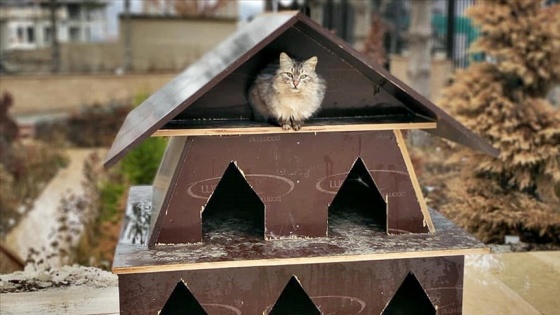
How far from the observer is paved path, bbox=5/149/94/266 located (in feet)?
23.9

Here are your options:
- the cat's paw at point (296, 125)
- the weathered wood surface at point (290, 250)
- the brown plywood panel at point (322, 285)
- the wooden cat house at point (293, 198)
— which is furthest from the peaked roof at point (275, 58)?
the brown plywood panel at point (322, 285)

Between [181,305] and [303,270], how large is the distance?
0.61 metres

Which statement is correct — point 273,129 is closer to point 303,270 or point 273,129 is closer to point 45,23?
point 303,270

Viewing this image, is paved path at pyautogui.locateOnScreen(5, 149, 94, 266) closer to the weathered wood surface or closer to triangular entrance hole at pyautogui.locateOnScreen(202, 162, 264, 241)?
triangular entrance hole at pyautogui.locateOnScreen(202, 162, 264, 241)

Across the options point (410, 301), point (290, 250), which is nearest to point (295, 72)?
point (290, 250)

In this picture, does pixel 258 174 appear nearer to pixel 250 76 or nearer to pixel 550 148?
pixel 250 76

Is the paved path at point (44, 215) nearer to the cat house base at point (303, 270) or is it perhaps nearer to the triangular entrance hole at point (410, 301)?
the cat house base at point (303, 270)

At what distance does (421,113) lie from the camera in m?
2.95

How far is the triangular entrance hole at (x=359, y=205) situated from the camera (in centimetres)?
300

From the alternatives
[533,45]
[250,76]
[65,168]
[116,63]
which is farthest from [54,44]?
[250,76]

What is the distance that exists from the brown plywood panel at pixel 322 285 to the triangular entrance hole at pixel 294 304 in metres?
0.17

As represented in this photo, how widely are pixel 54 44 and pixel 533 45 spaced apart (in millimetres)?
14115

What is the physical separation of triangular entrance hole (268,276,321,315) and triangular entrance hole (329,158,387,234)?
1.17 ft

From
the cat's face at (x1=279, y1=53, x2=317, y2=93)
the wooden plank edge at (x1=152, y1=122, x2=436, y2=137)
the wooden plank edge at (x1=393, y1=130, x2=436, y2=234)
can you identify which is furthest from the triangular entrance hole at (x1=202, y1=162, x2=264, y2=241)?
the wooden plank edge at (x1=393, y1=130, x2=436, y2=234)
